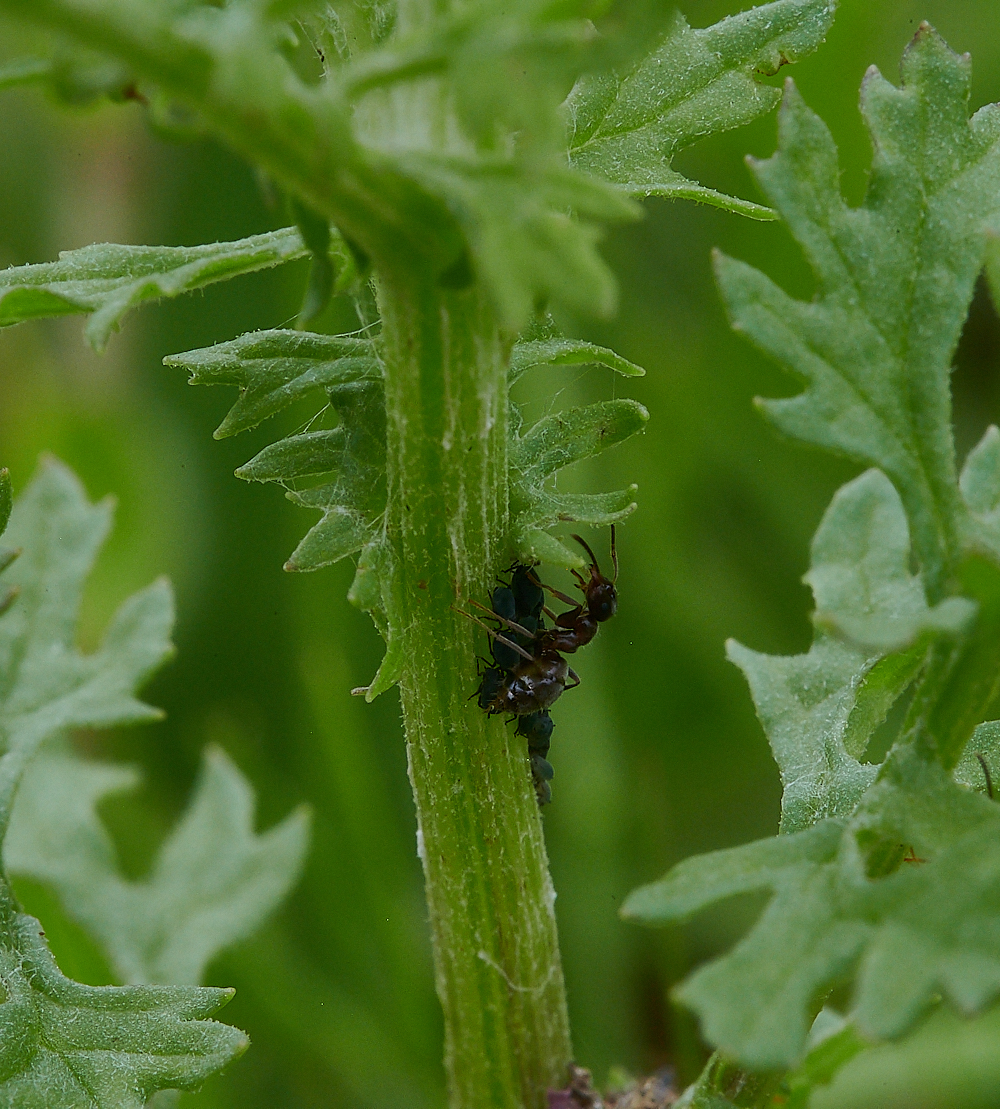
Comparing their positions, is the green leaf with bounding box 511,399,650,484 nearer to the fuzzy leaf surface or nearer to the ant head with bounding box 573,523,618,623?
the fuzzy leaf surface

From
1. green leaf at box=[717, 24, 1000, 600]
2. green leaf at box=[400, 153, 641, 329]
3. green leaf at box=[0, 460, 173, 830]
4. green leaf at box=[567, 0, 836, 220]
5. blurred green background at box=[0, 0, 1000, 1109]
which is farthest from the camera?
blurred green background at box=[0, 0, 1000, 1109]

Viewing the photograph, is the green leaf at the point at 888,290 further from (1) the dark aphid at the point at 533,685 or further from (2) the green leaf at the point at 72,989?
(2) the green leaf at the point at 72,989

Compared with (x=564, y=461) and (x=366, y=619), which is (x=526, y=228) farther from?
(x=366, y=619)

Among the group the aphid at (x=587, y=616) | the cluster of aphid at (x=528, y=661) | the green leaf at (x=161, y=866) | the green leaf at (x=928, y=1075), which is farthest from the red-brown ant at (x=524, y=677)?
the green leaf at (x=928, y=1075)

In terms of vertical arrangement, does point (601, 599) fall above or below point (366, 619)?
below

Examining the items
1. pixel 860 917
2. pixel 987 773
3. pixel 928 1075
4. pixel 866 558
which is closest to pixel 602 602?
pixel 866 558

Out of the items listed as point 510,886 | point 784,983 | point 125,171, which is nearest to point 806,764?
point 510,886

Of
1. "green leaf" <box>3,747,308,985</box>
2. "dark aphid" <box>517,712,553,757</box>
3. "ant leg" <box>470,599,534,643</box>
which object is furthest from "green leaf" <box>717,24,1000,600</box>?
"green leaf" <box>3,747,308,985</box>
